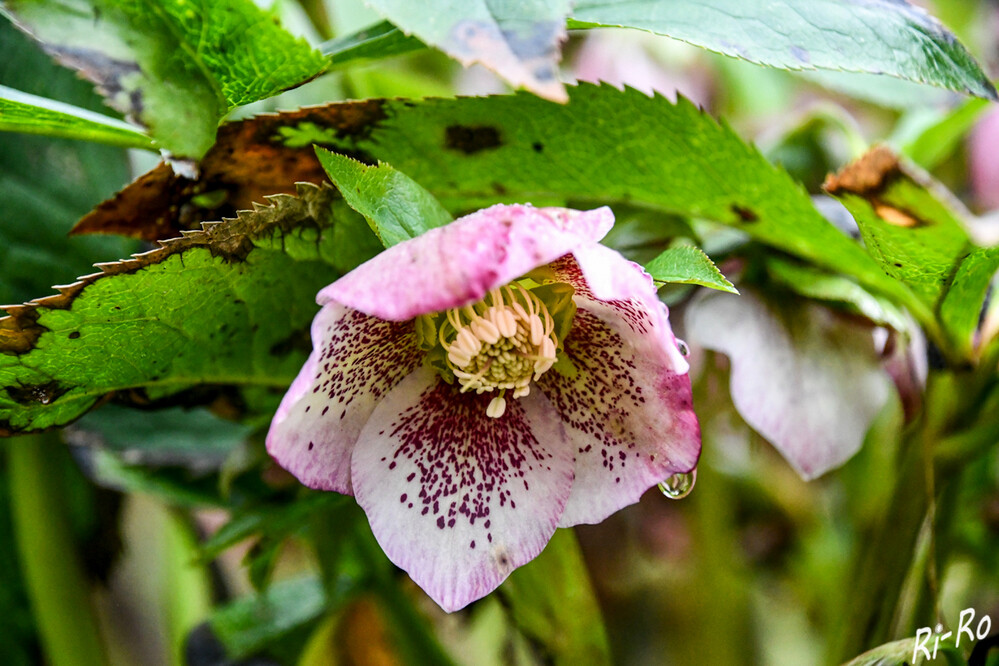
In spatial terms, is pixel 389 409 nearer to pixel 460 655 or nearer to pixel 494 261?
pixel 494 261

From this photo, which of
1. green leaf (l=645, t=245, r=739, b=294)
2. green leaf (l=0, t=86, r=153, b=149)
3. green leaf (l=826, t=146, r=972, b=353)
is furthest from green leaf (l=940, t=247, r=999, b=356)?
green leaf (l=0, t=86, r=153, b=149)

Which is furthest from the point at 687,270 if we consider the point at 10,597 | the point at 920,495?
the point at 10,597

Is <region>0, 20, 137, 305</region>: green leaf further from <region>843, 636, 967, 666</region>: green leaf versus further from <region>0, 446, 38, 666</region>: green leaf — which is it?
<region>843, 636, 967, 666</region>: green leaf

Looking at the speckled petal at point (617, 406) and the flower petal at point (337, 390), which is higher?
the flower petal at point (337, 390)

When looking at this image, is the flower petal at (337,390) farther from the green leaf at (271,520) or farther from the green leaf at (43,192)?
the green leaf at (43,192)

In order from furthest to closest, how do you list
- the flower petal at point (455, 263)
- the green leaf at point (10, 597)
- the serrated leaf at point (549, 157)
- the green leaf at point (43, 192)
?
the green leaf at point (10, 597) → the green leaf at point (43, 192) → the serrated leaf at point (549, 157) → the flower petal at point (455, 263)

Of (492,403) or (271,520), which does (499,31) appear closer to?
(492,403)

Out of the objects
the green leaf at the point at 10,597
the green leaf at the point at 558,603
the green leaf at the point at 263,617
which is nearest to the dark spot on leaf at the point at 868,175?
the green leaf at the point at 558,603
